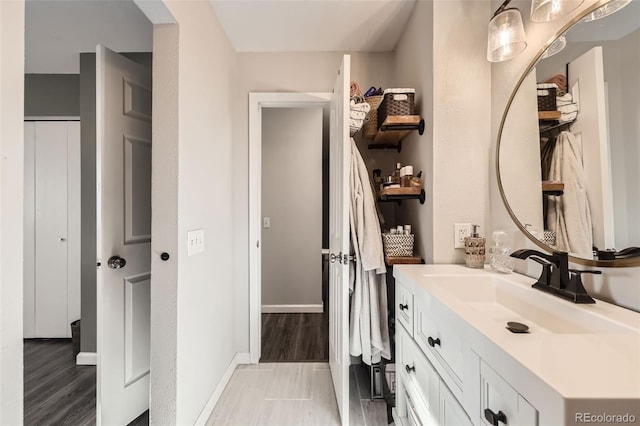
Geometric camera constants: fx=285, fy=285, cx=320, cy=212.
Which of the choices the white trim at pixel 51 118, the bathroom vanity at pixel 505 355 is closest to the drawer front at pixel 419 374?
the bathroom vanity at pixel 505 355

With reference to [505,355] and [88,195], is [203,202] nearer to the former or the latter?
[88,195]

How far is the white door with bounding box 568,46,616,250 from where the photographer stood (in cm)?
90

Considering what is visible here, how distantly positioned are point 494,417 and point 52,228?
3.31 m

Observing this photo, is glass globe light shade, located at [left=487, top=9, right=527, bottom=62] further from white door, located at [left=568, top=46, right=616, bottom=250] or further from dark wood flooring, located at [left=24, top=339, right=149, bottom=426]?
dark wood flooring, located at [left=24, top=339, right=149, bottom=426]

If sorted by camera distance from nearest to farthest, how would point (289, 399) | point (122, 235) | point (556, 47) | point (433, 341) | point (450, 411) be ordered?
point (450, 411) < point (433, 341) < point (556, 47) < point (122, 235) < point (289, 399)

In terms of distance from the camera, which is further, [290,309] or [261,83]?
[290,309]

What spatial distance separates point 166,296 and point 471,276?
1.36 meters

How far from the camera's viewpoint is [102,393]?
1.36 meters

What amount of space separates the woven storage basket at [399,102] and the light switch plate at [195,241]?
1222mm

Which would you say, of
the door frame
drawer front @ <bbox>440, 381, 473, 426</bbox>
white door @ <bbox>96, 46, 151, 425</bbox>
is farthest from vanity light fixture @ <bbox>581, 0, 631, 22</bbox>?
white door @ <bbox>96, 46, 151, 425</bbox>

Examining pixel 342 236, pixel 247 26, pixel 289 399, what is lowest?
pixel 289 399

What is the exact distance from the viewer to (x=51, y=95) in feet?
8.01

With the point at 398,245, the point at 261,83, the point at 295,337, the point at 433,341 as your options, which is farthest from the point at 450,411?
the point at 261,83

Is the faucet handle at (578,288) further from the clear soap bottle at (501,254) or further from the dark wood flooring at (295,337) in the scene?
the dark wood flooring at (295,337)
